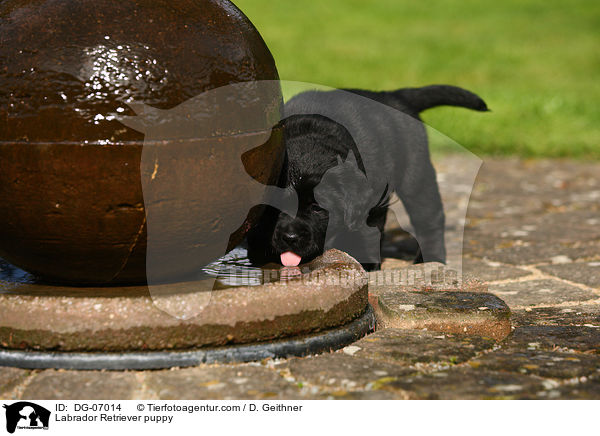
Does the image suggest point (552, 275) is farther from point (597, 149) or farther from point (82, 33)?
point (597, 149)

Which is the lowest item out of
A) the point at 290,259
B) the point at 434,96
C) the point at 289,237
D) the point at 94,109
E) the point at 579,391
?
the point at 579,391

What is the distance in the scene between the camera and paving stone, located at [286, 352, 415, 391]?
3.04 meters

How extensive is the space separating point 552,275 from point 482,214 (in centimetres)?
212

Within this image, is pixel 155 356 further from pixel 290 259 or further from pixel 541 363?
pixel 541 363

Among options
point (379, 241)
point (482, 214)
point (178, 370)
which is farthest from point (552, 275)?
point (178, 370)

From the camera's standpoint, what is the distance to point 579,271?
5012 millimetres

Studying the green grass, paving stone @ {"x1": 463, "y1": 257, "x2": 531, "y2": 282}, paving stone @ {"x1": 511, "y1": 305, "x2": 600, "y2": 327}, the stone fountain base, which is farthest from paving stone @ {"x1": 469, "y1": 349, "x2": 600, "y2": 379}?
the green grass

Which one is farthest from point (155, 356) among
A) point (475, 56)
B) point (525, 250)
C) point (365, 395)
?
point (475, 56)

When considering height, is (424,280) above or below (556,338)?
above

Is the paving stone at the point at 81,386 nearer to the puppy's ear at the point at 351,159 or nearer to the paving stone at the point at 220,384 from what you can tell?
the paving stone at the point at 220,384

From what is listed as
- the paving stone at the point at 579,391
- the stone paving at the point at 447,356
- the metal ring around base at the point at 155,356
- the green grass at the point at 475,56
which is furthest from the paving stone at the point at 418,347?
the green grass at the point at 475,56

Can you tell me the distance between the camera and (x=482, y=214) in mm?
7035
